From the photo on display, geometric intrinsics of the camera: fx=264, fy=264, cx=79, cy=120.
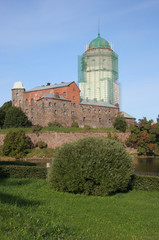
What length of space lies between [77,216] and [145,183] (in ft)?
25.3

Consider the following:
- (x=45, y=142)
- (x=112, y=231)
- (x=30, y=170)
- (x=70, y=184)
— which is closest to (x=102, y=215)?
(x=112, y=231)

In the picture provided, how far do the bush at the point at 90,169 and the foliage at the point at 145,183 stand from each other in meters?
0.94

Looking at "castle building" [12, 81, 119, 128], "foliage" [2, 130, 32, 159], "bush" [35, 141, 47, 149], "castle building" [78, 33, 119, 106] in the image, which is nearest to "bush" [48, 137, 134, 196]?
"foliage" [2, 130, 32, 159]

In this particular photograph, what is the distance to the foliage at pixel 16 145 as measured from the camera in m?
44.5

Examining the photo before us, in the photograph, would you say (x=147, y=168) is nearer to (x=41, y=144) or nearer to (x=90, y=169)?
(x=90, y=169)

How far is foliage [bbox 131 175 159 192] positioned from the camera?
16.8 m

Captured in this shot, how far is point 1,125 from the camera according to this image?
6134cm

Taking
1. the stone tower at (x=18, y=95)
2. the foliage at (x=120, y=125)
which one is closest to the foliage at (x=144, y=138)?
the foliage at (x=120, y=125)

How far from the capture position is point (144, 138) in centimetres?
5206

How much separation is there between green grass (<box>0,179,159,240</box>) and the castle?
38254mm

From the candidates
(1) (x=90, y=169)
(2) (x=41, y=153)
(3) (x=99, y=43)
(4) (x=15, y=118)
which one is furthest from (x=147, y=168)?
(3) (x=99, y=43)

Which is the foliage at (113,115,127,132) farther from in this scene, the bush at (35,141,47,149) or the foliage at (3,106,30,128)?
the foliage at (3,106,30,128)

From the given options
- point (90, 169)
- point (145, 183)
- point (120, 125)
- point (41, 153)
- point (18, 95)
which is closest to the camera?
point (90, 169)

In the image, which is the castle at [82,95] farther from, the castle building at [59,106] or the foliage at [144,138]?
the foliage at [144,138]
